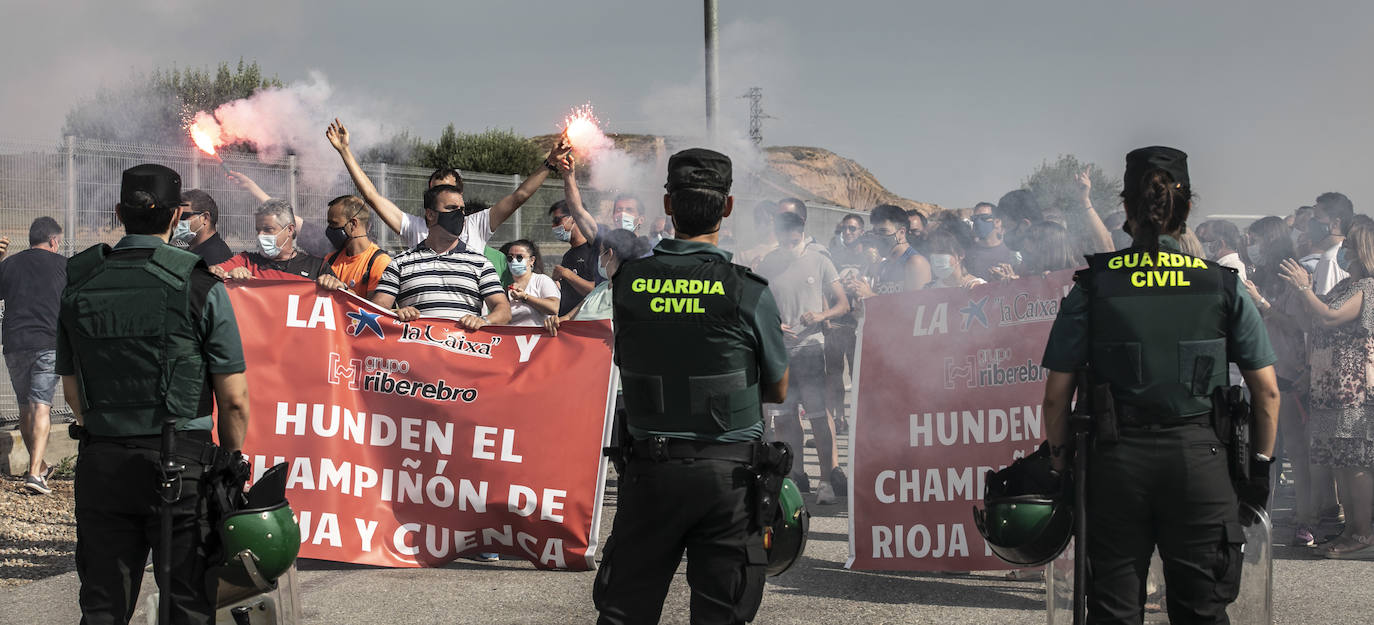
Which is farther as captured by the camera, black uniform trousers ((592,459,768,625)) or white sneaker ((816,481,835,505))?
white sneaker ((816,481,835,505))

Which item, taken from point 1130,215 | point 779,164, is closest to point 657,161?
point 779,164

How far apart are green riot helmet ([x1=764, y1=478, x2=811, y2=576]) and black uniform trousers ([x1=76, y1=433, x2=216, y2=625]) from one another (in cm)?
168

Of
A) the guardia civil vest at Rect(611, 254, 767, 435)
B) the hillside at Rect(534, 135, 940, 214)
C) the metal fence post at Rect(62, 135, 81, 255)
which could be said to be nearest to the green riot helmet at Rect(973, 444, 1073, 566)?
the guardia civil vest at Rect(611, 254, 767, 435)

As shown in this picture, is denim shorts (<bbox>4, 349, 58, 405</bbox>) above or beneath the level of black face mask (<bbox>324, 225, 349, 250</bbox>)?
beneath

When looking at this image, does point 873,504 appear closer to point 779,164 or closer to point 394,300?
point 394,300

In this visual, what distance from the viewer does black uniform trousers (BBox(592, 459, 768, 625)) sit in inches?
133

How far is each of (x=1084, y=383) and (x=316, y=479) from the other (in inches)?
159

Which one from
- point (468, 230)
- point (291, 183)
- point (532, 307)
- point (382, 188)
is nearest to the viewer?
point (468, 230)

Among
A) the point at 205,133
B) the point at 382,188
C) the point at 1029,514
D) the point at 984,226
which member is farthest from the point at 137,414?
the point at 382,188

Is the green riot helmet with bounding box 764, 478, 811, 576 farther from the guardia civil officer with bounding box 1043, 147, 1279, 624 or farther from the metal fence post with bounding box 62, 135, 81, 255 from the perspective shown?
the metal fence post with bounding box 62, 135, 81, 255

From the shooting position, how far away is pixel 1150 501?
359cm

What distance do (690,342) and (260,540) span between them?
144cm

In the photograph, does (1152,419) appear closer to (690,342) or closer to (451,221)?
(690,342)

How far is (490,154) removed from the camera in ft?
120
